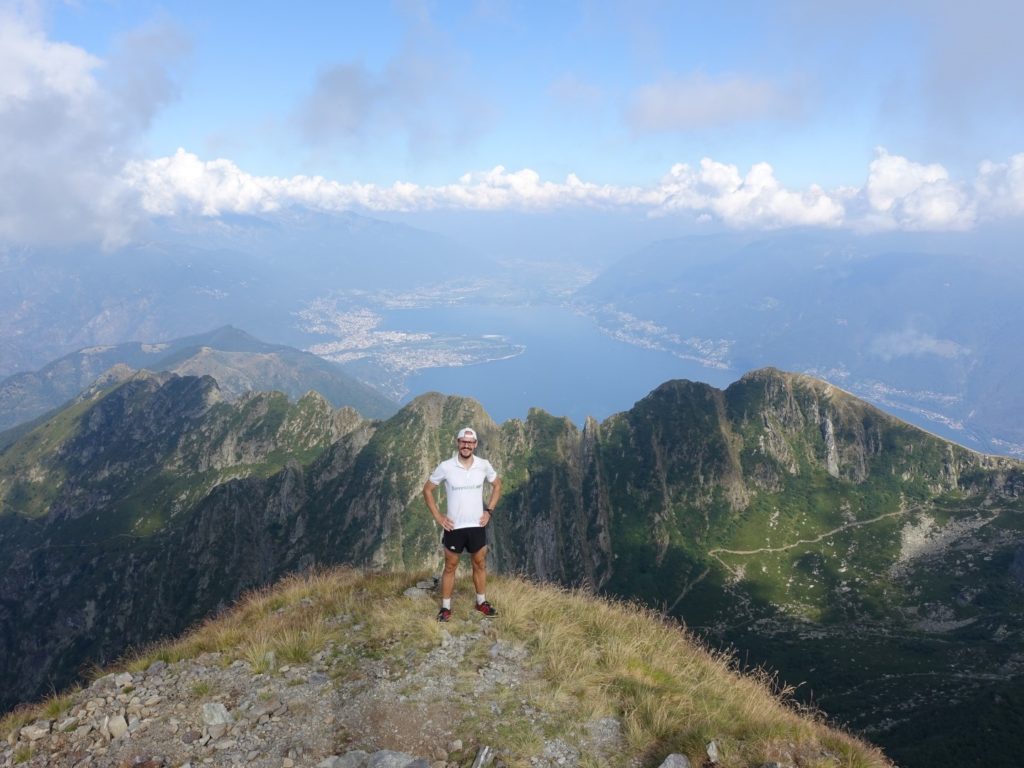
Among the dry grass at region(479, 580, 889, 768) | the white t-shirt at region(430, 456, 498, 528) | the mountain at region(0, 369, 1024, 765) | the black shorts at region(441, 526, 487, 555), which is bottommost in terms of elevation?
the mountain at region(0, 369, 1024, 765)

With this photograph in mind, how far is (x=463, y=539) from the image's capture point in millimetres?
14336

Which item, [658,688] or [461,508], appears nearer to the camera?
[658,688]

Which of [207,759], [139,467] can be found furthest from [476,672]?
[139,467]

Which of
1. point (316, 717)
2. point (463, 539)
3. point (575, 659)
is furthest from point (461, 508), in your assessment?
point (316, 717)

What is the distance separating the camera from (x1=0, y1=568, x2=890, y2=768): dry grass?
30.8 feet

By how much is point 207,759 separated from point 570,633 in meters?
8.15

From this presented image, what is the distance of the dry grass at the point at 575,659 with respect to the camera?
938 centimetres

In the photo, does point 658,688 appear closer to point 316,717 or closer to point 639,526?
point 316,717

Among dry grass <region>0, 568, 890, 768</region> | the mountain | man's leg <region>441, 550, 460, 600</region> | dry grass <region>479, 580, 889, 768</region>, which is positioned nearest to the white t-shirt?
man's leg <region>441, 550, 460, 600</region>

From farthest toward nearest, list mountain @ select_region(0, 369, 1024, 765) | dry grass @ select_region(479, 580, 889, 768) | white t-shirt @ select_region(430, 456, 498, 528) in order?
1. mountain @ select_region(0, 369, 1024, 765)
2. white t-shirt @ select_region(430, 456, 498, 528)
3. dry grass @ select_region(479, 580, 889, 768)

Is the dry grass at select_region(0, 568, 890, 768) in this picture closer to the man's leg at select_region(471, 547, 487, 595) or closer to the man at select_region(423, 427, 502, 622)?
the man's leg at select_region(471, 547, 487, 595)

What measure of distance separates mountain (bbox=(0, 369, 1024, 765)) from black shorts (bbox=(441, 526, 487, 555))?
97588 millimetres

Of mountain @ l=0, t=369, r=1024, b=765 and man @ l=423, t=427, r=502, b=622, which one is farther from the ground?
man @ l=423, t=427, r=502, b=622

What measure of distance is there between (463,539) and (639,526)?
Result: 459 ft
